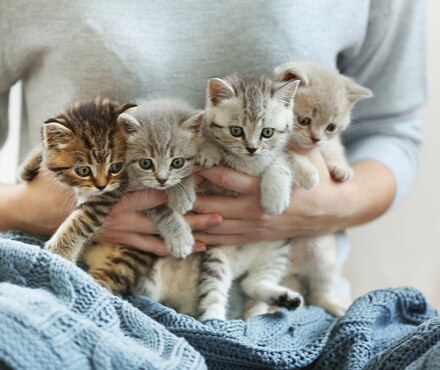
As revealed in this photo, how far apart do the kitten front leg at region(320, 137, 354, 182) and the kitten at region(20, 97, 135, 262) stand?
0.42 metres

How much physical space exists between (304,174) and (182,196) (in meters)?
0.24

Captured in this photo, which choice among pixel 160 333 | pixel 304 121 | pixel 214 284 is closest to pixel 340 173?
pixel 304 121

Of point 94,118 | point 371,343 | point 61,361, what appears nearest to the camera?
point 61,361

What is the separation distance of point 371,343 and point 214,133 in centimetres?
46

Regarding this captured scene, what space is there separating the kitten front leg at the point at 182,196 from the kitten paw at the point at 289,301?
0.25 m

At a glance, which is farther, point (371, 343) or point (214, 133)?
point (214, 133)

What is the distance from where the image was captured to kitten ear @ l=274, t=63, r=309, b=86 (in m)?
1.19

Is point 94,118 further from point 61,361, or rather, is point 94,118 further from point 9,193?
point 61,361

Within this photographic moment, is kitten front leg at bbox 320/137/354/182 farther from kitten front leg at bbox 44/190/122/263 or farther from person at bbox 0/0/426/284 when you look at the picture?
kitten front leg at bbox 44/190/122/263

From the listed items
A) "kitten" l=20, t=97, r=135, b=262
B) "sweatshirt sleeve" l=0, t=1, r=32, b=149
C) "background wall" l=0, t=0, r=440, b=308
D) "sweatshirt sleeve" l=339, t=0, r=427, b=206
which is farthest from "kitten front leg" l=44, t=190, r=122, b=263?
"background wall" l=0, t=0, r=440, b=308

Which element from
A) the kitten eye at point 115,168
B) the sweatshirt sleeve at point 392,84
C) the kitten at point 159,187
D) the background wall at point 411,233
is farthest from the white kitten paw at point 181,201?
the background wall at point 411,233

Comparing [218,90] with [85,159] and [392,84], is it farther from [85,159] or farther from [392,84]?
[392,84]

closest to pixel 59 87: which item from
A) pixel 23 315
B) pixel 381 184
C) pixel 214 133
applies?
pixel 214 133

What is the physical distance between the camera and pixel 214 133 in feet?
3.89
